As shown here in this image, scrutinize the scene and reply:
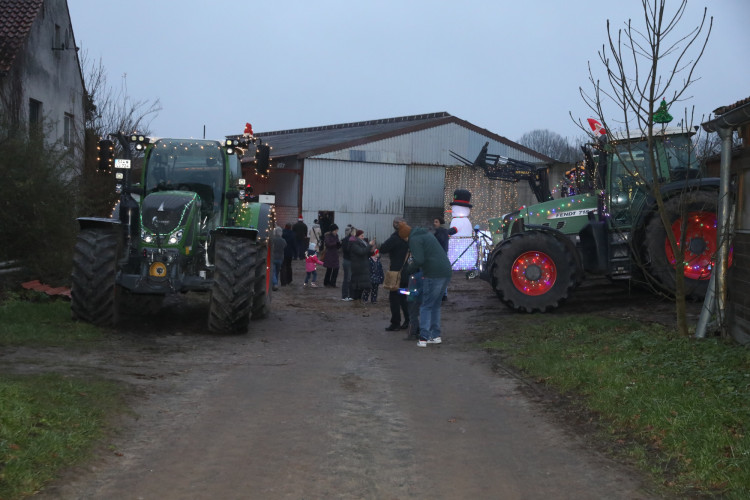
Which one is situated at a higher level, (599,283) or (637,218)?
(637,218)

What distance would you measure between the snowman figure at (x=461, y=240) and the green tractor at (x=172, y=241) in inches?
335

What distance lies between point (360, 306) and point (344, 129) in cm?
3647

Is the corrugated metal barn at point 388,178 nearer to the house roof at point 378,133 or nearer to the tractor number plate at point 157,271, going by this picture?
the house roof at point 378,133

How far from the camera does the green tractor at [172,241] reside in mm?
11984

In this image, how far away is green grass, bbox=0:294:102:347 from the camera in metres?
10.9

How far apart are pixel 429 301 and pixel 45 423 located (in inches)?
269

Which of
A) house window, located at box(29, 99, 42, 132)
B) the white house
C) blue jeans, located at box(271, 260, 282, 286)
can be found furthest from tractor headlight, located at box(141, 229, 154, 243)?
house window, located at box(29, 99, 42, 132)

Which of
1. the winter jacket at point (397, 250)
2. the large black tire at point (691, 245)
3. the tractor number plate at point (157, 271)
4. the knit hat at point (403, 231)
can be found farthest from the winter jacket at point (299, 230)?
the tractor number plate at point (157, 271)

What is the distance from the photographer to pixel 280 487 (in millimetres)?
5555

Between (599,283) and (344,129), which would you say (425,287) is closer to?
(599,283)

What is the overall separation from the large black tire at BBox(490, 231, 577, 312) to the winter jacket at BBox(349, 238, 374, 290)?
3.67 meters

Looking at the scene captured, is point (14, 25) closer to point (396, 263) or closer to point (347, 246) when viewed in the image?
point (347, 246)

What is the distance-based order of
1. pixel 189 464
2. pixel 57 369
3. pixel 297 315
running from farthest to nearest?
1. pixel 297 315
2. pixel 57 369
3. pixel 189 464

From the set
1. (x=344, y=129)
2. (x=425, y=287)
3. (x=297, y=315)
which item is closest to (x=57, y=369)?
(x=425, y=287)
